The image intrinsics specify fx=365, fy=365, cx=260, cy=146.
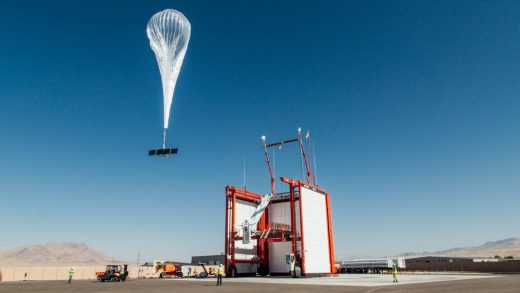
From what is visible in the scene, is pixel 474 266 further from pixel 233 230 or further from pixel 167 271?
pixel 167 271

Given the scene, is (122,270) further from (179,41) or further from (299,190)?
(179,41)

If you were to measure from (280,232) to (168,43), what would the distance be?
36.9 m

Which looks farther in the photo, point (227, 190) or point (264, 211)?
point (264, 211)

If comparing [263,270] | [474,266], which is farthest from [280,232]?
[474,266]

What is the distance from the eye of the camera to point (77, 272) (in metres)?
62.5

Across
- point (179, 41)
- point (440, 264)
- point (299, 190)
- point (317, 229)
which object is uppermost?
point (179, 41)

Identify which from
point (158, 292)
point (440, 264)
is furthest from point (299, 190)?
point (440, 264)

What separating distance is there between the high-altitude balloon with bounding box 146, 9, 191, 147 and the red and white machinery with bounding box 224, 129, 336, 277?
91.4 ft

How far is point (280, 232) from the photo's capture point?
5456 centimetres

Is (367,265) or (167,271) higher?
(167,271)

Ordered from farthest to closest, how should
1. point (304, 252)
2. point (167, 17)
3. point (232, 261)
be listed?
point (232, 261) < point (304, 252) < point (167, 17)

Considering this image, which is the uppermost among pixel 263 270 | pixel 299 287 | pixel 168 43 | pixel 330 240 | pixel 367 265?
pixel 168 43

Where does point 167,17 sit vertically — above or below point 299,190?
above

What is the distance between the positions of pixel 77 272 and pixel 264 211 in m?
33.8
